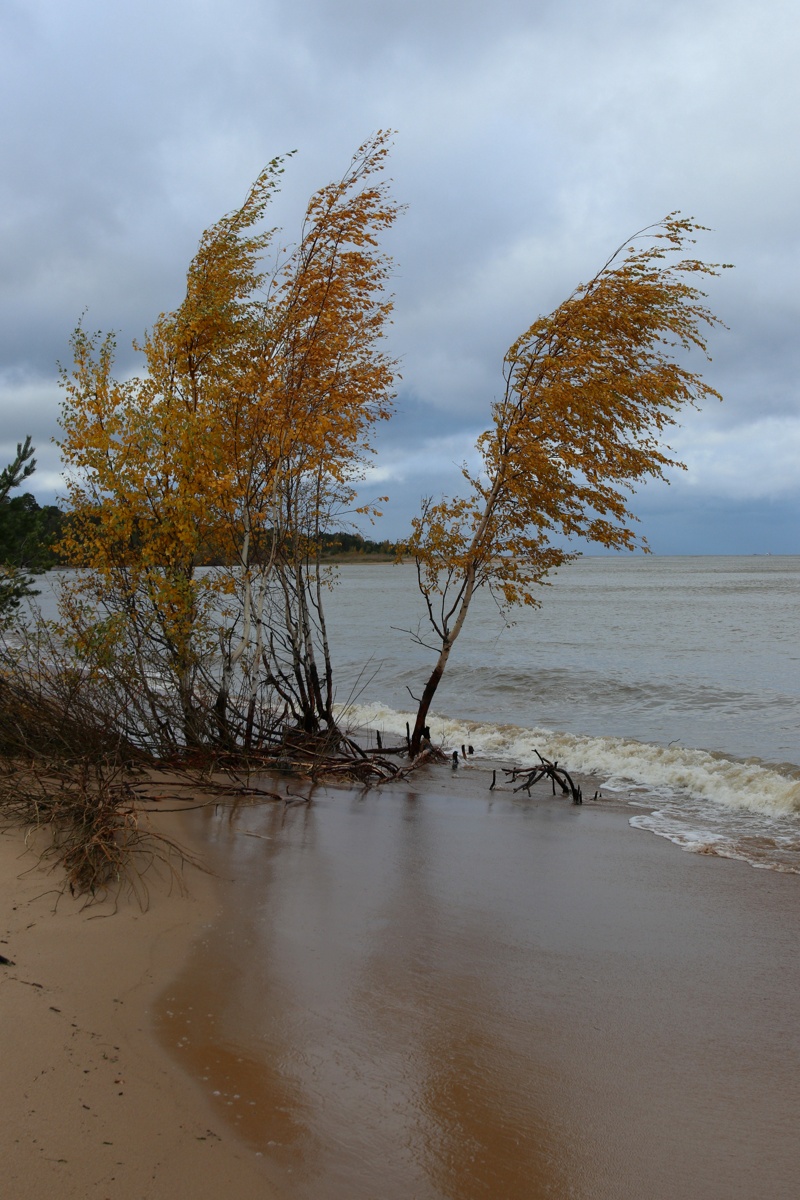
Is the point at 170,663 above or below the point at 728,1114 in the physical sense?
above

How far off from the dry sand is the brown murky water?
0.18 m

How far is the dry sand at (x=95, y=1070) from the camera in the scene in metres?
3.35

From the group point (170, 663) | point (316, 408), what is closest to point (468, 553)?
point (316, 408)

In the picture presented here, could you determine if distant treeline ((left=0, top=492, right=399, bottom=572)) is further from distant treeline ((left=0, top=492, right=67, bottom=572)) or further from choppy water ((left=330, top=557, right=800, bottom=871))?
choppy water ((left=330, top=557, right=800, bottom=871))

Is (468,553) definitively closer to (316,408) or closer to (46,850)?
(316,408)

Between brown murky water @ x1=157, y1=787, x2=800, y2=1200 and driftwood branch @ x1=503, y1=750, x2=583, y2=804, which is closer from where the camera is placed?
brown murky water @ x1=157, y1=787, x2=800, y2=1200

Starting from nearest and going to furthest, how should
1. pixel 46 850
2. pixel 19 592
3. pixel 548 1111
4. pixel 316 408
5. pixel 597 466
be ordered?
pixel 548 1111 < pixel 46 850 < pixel 316 408 < pixel 597 466 < pixel 19 592

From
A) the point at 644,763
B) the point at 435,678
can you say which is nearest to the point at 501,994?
the point at 435,678

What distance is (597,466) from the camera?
13.1 metres

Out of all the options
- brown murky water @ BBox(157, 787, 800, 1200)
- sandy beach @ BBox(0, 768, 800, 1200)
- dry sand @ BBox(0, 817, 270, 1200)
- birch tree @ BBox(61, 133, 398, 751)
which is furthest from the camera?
birch tree @ BBox(61, 133, 398, 751)

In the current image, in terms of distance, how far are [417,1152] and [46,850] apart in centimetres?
352

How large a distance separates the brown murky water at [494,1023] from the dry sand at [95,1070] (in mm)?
184

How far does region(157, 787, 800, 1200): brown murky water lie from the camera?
3.70 metres

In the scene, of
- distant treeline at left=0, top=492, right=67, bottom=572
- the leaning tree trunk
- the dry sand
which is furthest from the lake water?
distant treeline at left=0, top=492, right=67, bottom=572
